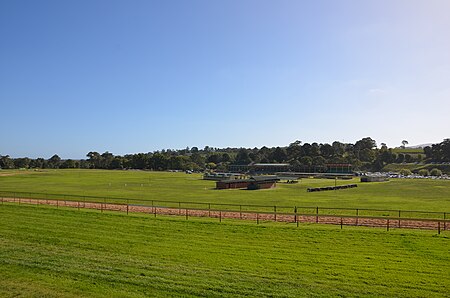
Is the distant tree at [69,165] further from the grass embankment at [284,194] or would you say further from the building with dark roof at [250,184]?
the building with dark roof at [250,184]

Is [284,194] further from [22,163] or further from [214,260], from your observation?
[22,163]

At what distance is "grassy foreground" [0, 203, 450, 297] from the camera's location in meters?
15.1

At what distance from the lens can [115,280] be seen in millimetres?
16000

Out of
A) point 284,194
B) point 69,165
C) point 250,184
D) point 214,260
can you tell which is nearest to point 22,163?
point 69,165

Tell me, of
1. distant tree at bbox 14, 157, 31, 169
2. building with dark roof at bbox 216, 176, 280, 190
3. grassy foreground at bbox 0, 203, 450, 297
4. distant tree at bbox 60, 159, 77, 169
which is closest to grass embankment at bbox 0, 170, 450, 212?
building with dark roof at bbox 216, 176, 280, 190

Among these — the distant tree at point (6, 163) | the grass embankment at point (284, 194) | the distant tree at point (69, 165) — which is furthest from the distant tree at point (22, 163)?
the grass embankment at point (284, 194)

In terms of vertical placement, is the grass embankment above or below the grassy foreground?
below

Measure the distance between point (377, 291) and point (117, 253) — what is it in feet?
41.4

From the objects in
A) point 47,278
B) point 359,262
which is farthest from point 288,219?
point 47,278

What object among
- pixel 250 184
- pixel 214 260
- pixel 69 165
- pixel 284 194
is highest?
pixel 69 165

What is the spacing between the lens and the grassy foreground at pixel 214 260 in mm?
15141

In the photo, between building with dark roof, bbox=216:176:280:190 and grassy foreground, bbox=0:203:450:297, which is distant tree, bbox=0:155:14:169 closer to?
building with dark roof, bbox=216:176:280:190

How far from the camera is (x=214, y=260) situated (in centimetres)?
1898

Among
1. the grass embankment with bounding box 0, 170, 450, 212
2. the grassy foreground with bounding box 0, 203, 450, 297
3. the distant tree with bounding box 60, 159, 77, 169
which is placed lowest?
the grass embankment with bounding box 0, 170, 450, 212
